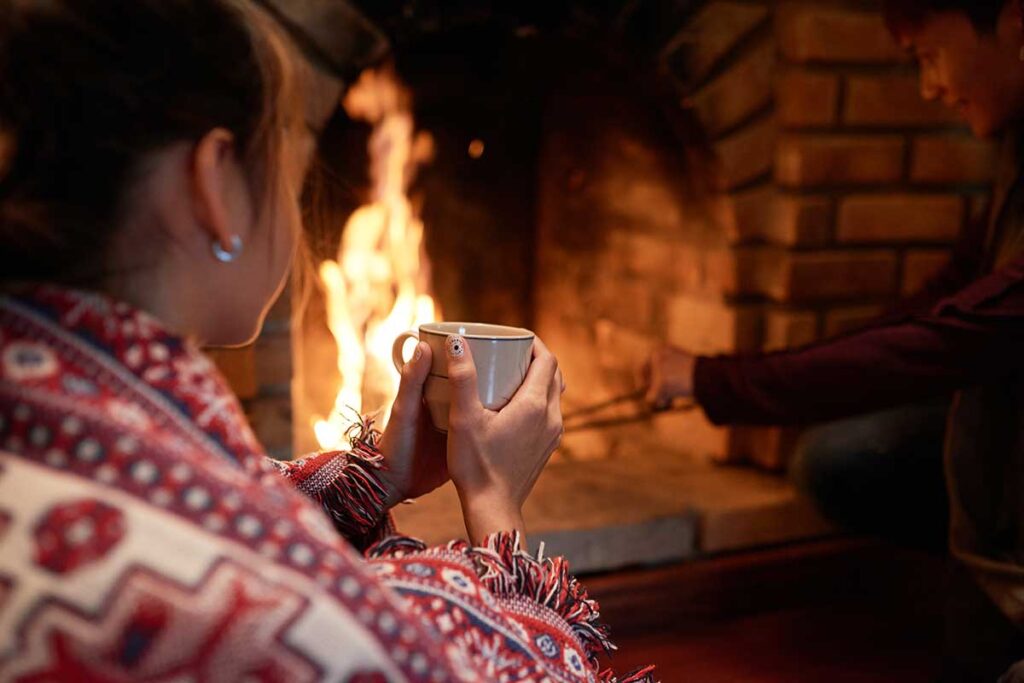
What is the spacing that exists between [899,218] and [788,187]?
8.6 inches

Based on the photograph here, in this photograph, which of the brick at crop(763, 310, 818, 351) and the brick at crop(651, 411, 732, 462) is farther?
the brick at crop(651, 411, 732, 462)

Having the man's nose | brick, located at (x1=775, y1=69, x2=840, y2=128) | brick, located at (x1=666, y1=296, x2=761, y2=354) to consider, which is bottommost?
brick, located at (x1=666, y1=296, x2=761, y2=354)

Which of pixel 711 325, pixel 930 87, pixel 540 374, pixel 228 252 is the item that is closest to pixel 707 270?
pixel 711 325

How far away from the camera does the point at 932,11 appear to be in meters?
1.18

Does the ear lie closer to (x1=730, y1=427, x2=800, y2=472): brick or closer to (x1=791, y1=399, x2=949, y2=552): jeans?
(x1=791, y1=399, x2=949, y2=552): jeans

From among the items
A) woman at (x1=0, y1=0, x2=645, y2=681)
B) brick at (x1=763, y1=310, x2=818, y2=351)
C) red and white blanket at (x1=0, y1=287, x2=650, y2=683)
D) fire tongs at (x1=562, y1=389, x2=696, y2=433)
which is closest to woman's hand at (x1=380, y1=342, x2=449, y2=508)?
woman at (x1=0, y1=0, x2=645, y2=681)

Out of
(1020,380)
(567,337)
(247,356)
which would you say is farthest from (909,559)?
(247,356)

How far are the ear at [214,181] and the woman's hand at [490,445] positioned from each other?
22cm

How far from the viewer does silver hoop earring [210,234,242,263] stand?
1.99 ft

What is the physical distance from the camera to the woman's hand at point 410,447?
32.0 inches

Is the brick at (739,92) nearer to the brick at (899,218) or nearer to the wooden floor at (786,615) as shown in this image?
the brick at (899,218)

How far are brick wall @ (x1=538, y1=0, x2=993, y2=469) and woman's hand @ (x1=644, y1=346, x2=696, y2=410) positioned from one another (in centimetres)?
40

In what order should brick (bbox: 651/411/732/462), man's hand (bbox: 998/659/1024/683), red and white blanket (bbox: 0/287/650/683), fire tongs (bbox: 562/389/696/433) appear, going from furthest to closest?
fire tongs (bbox: 562/389/696/433), brick (bbox: 651/411/732/462), man's hand (bbox: 998/659/1024/683), red and white blanket (bbox: 0/287/650/683)

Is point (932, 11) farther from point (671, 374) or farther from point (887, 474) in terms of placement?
point (887, 474)
